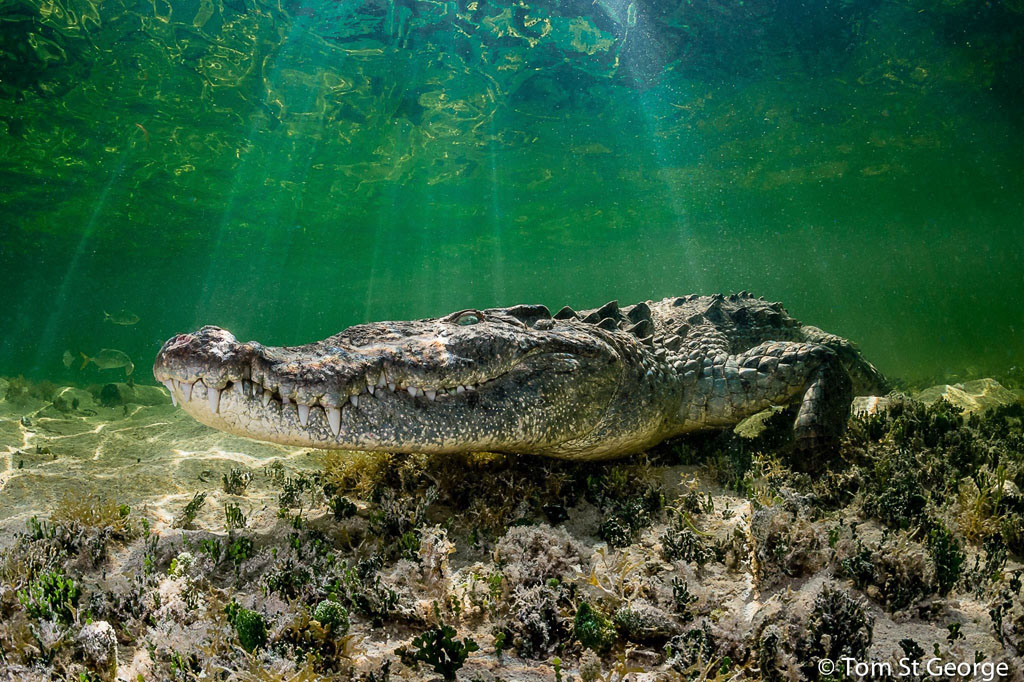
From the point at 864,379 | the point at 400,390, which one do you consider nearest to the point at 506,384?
the point at 400,390

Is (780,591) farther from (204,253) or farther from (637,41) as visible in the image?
(204,253)

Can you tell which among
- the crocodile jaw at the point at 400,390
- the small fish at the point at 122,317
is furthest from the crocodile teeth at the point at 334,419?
the small fish at the point at 122,317

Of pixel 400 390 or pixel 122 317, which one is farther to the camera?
pixel 122 317

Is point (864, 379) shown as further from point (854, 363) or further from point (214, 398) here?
point (214, 398)

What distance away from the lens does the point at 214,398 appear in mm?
2492

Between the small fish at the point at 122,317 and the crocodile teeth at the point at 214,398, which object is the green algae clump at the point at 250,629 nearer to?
the crocodile teeth at the point at 214,398

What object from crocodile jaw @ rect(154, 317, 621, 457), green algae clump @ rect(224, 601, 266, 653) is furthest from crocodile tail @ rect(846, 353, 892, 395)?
green algae clump @ rect(224, 601, 266, 653)

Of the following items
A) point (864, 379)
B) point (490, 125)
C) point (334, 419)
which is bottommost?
point (334, 419)

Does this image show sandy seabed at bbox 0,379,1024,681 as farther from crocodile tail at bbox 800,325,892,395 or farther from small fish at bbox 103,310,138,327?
small fish at bbox 103,310,138,327

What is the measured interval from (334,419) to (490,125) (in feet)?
52.0

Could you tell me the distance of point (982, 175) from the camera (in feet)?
83.5

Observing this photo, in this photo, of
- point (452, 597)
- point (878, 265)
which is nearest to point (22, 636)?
point (452, 597)

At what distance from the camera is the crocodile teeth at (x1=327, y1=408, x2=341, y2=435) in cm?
260

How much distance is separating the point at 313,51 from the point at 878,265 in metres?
72.6
